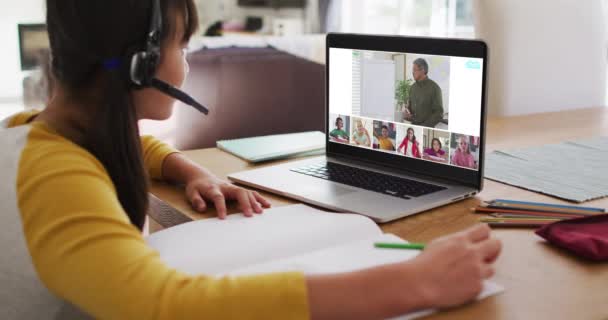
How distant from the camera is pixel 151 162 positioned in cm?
119

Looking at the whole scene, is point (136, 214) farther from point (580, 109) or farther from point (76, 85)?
point (580, 109)

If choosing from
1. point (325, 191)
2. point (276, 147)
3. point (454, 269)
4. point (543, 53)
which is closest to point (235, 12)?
point (543, 53)

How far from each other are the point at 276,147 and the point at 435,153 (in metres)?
0.38

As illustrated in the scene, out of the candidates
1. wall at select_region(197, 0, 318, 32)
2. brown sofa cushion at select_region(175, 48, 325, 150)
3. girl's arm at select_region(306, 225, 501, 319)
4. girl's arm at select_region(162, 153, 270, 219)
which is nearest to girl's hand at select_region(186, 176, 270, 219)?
girl's arm at select_region(162, 153, 270, 219)

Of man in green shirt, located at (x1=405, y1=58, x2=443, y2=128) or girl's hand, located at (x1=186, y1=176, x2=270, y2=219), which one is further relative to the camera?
man in green shirt, located at (x1=405, y1=58, x2=443, y2=128)

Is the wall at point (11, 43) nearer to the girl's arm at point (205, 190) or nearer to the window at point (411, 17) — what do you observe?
the window at point (411, 17)

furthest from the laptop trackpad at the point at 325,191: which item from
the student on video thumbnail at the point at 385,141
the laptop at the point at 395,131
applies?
the student on video thumbnail at the point at 385,141

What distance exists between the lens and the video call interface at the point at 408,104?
1.04m

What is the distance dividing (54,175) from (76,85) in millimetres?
173

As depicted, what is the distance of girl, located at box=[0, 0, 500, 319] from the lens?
0.62m

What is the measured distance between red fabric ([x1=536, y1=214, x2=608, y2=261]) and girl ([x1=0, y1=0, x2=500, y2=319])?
0.43 feet

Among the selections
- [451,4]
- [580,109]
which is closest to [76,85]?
[580,109]

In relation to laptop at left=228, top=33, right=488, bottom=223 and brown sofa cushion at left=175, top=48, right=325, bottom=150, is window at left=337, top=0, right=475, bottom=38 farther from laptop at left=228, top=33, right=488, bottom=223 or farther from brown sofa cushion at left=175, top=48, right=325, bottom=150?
laptop at left=228, top=33, right=488, bottom=223

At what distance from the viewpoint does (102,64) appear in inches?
31.1
